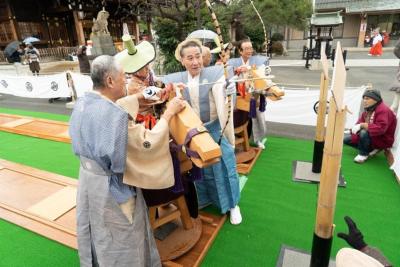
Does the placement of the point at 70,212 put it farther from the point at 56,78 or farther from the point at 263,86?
the point at 56,78

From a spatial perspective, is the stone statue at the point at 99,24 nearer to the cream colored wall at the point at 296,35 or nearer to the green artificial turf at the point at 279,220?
the green artificial turf at the point at 279,220

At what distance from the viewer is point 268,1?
47.1 ft

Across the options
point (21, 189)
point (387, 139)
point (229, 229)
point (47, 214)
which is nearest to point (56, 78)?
point (21, 189)

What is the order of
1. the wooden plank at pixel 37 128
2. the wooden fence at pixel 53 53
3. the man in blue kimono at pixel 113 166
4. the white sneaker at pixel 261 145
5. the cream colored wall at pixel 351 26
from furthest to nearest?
the cream colored wall at pixel 351 26, the wooden fence at pixel 53 53, the wooden plank at pixel 37 128, the white sneaker at pixel 261 145, the man in blue kimono at pixel 113 166

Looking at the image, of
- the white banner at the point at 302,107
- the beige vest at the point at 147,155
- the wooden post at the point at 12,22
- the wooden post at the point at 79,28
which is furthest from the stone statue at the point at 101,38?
the beige vest at the point at 147,155

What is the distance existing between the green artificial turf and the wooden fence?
536 inches

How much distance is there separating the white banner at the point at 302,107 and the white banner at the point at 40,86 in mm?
5645

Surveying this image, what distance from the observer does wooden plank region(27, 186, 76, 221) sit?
2.79 metres

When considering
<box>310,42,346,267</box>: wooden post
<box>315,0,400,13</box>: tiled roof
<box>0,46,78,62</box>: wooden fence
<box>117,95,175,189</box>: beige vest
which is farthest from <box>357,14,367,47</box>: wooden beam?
<box>117,95,175,189</box>: beige vest

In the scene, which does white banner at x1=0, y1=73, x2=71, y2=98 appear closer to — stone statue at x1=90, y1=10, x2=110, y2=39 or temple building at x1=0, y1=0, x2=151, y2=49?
stone statue at x1=90, y1=10, x2=110, y2=39

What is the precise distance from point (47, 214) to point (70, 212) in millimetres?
223

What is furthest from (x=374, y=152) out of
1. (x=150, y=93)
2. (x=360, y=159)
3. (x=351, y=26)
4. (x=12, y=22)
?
(x=351, y=26)

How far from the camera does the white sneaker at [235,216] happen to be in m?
2.55

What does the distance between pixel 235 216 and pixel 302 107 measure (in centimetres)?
285
